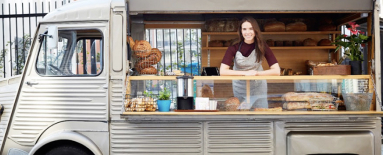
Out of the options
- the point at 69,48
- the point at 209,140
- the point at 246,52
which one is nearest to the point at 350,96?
the point at 246,52

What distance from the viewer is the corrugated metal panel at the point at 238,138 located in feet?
14.9

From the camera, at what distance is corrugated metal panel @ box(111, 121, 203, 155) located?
4.56m

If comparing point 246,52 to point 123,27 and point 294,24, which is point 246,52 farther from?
point 294,24

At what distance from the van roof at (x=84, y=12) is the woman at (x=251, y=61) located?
145 centimetres

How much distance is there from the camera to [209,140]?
14.9 ft

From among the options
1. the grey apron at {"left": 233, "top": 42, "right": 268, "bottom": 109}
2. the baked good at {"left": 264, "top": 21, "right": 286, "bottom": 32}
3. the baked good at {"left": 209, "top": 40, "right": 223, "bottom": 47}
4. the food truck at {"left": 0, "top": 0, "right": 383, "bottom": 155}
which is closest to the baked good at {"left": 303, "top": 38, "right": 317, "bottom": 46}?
the baked good at {"left": 264, "top": 21, "right": 286, "bottom": 32}

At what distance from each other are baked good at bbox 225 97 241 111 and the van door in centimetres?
132

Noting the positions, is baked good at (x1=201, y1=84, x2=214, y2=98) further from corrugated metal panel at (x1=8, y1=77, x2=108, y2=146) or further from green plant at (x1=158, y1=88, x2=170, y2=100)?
corrugated metal panel at (x1=8, y1=77, x2=108, y2=146)

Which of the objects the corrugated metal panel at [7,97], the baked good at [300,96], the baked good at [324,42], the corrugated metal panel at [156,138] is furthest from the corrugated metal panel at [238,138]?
the baked good at [324,42]

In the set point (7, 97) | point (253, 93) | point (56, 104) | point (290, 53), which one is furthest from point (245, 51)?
point (7, 97)

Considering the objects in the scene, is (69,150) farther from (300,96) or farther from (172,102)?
(300,96)

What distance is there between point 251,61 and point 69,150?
2.26 metres

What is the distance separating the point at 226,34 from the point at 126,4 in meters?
2.71

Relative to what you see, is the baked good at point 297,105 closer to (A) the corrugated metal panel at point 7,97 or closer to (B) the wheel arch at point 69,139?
(B) the wheel arch at point 69,139
